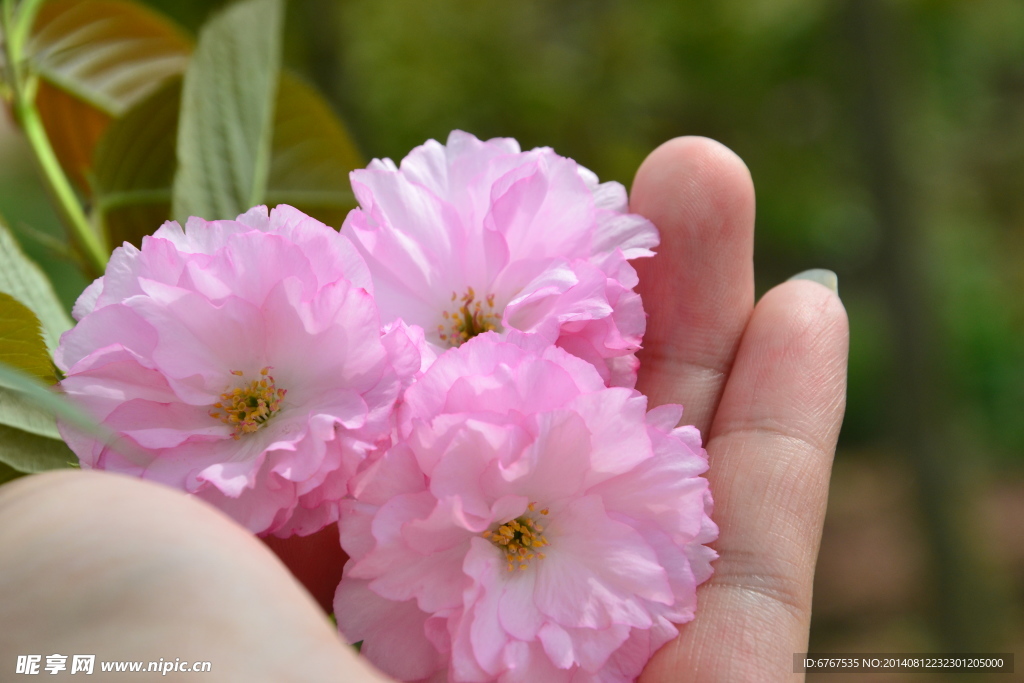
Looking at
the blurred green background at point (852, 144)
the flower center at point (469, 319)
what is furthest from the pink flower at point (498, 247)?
the blurred green background at point (852, 144)

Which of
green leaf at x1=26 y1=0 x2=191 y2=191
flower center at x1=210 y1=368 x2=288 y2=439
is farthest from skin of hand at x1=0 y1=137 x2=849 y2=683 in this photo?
green leaf at x1=26 y1=0 x2=191 y2=191

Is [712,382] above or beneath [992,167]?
beneath

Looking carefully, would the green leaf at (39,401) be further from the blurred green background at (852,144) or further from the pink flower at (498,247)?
the blurred green background at (852,144)

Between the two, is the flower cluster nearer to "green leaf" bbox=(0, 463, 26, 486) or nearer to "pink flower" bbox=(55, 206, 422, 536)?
"pink flower" bbox=(55, 206, 422, 536)

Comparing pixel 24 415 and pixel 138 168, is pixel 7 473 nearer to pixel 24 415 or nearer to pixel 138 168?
pixel 24 415

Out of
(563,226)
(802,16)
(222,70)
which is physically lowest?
(563,226)

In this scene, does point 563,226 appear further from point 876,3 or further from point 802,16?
point 802,16

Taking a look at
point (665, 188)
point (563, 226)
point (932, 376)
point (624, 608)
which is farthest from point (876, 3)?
point (624, 608)
